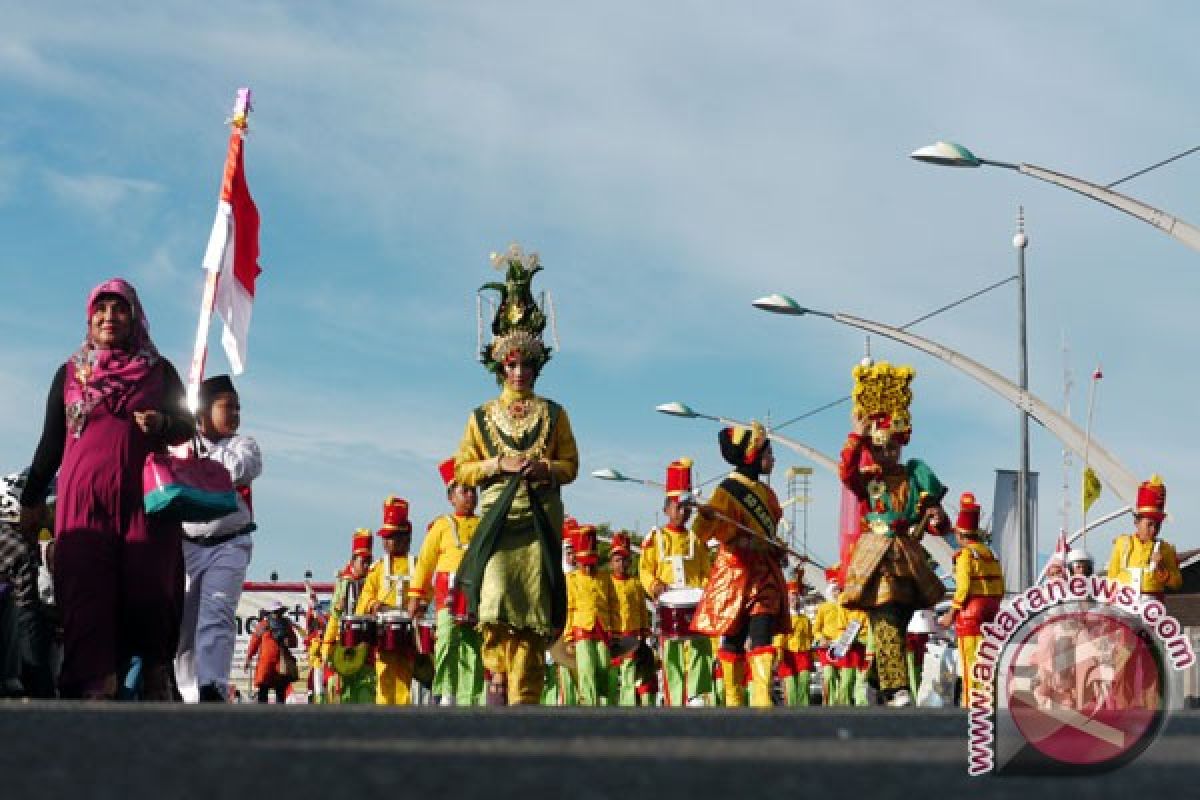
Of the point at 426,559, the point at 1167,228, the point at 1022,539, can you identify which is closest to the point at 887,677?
the point at 426,559

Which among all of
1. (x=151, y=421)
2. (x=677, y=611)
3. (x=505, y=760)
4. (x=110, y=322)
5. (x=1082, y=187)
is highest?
(x=1082, y=187)

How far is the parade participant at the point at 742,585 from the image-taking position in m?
12.1

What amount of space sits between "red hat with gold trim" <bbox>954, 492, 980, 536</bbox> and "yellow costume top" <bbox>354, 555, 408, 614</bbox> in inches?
201

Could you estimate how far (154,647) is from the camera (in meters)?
8.91

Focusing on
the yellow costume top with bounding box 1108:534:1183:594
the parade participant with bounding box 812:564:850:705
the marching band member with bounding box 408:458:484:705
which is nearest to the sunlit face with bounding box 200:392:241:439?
the marching band member with bounding box 408:458:484:705

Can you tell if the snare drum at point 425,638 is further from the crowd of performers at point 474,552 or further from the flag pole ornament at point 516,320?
the flag pole ornament at point 516,320

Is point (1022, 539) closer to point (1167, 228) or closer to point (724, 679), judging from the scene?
point (1167, 228)

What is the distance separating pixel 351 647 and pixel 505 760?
1385 cm

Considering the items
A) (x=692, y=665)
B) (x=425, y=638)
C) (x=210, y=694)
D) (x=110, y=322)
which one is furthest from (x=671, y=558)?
(x=110, y=322)

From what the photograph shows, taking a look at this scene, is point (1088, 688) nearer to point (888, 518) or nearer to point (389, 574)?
point (888, 518)

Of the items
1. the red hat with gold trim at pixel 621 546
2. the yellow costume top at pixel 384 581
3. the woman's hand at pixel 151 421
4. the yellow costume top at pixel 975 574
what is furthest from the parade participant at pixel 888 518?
the red hat with gold trim at pixel 621 546

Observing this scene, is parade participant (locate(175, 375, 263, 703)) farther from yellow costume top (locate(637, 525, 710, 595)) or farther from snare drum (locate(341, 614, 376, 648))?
yellow costume top (locate(637, 525, 710, 595))

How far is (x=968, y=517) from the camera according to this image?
16453 mm

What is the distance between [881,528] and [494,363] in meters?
2.32
